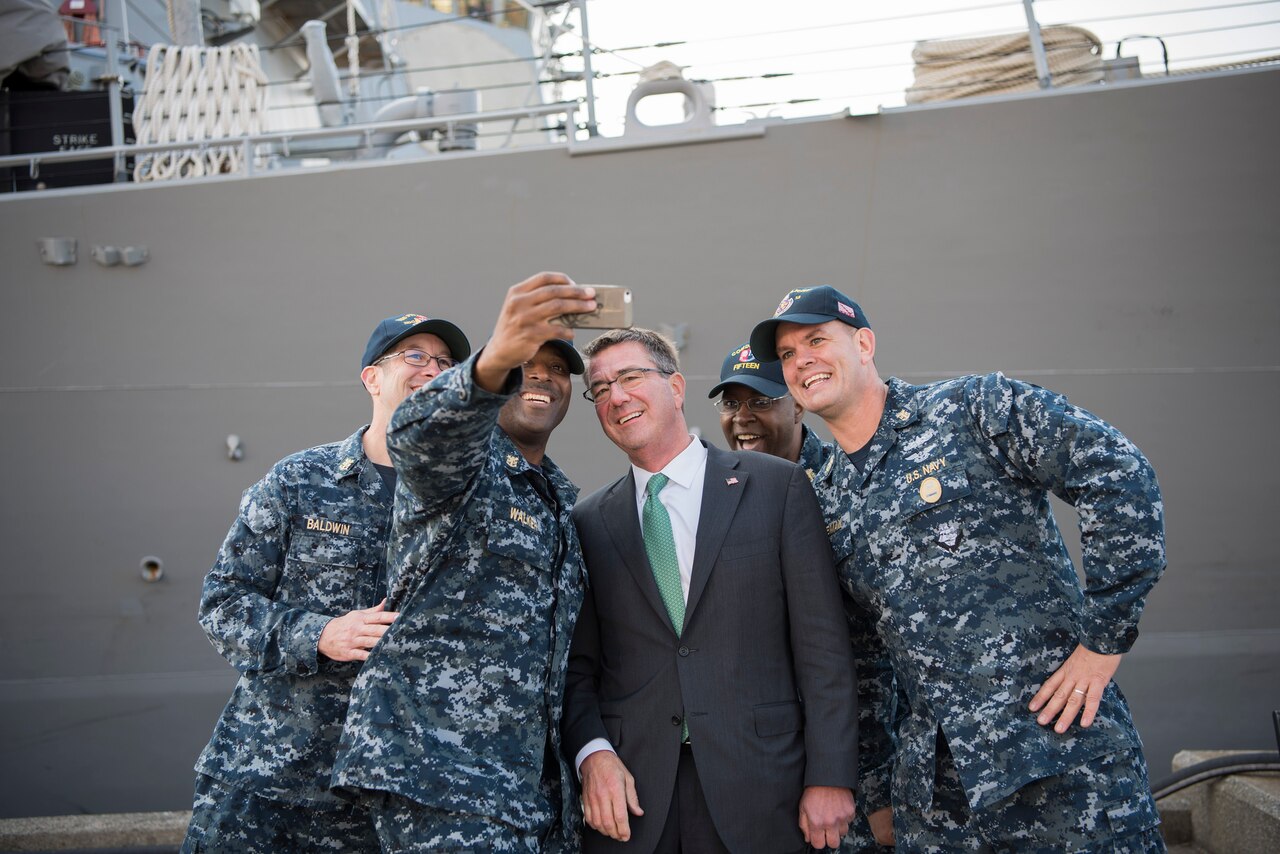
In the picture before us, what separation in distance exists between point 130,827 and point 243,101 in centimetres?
400

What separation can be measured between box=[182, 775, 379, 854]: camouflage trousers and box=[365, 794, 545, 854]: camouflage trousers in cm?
38

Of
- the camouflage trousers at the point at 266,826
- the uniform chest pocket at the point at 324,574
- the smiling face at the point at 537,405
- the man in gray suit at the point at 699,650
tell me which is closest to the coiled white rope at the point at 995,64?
the man in gray suit at the point at 699,650

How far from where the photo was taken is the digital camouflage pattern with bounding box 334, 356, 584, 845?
5.95 ft

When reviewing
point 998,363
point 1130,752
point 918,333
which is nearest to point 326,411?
point 918,333

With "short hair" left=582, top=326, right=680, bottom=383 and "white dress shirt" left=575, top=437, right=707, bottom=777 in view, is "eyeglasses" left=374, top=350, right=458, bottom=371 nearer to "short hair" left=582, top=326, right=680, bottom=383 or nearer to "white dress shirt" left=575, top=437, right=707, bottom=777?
"short hair" left=582, top=326, right=680, bottom=383

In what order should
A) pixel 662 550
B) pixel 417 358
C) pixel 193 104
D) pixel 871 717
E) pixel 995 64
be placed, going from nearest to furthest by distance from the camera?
pixel 662 550 < pixel 417 358 < pixel 871 717 < pixel 995 64 < pixel 193 104

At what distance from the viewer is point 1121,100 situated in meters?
4.82

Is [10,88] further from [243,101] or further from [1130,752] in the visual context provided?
[1130,752]

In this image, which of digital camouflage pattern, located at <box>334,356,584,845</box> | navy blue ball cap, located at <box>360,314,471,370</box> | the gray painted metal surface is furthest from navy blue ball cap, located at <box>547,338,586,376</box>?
the gray painted metal surface

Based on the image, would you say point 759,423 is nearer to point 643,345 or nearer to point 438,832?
point 643,345

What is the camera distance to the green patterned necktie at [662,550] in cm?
218

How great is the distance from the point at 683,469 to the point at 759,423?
93 cm

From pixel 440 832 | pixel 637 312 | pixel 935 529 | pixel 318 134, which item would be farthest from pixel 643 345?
pixel 318 134

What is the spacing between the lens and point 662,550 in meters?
2.24
